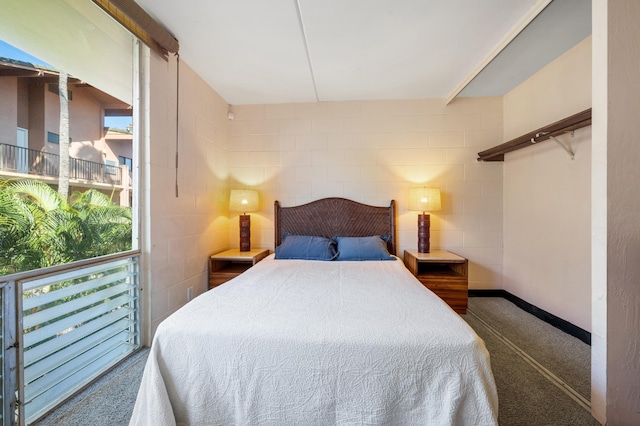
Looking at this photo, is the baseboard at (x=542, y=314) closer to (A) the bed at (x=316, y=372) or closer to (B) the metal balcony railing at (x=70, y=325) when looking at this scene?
(A) the bed at (x=316, y=372)

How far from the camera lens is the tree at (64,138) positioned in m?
1.43

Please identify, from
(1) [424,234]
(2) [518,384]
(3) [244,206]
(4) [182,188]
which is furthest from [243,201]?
(2) [518,384]

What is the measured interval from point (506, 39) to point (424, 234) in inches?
74.5

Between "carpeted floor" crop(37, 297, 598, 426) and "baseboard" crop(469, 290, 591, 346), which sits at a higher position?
"baseboard" crop(469, 290, 591, 346)

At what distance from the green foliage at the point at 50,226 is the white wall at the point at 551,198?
3.74 metres

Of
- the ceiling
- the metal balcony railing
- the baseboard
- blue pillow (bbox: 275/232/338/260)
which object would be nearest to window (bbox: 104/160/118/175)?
the metal balcony railing

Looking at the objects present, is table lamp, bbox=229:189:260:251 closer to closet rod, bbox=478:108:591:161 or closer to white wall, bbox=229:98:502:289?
white wall, bbox=229:98:502:289

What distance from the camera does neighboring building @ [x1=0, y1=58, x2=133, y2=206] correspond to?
47.5 inches

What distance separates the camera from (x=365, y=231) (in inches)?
118

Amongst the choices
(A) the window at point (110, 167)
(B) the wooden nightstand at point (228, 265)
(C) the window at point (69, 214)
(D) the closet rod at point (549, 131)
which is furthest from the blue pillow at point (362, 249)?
(A) the window at point (110, 167)

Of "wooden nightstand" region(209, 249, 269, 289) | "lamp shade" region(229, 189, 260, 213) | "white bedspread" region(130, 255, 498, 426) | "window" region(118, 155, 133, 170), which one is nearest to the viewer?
"white bedspread" region(130, 255, 498, 426)

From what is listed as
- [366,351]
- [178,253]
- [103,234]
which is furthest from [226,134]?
[366,351]

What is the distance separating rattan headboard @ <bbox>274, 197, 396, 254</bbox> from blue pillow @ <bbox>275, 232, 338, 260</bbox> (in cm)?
25

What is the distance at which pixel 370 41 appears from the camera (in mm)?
1961
